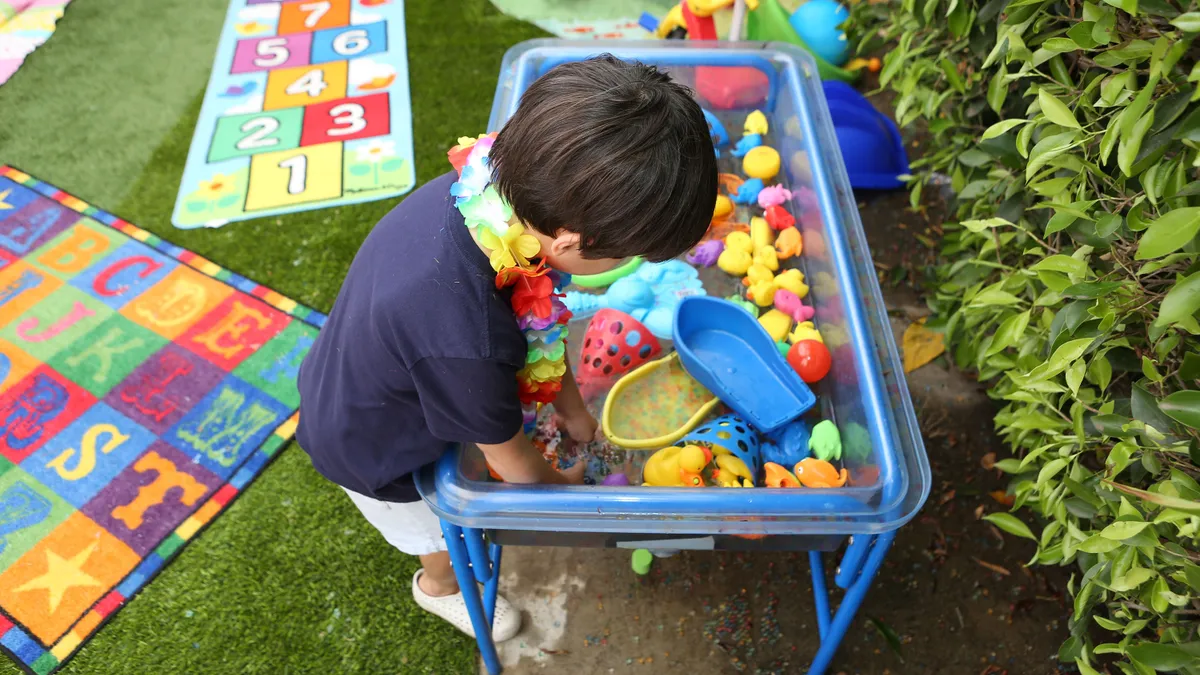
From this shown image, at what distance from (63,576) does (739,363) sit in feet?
4.47

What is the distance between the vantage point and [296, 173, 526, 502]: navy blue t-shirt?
33.1 inches

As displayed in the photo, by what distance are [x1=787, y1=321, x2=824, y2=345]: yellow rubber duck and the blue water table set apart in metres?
0.02

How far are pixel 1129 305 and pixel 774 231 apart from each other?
2.66 feet

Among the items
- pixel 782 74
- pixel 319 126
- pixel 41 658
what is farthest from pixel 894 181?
pixel 41 658

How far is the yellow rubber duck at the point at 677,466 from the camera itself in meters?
1.17

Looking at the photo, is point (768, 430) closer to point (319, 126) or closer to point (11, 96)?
point (319, 126)

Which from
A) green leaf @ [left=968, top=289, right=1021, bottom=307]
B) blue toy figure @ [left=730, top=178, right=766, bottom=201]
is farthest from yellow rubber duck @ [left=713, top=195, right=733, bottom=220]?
green leaf @ [left=968, top=289, right=1021, bottom=307]

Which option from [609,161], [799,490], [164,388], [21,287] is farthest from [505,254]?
[21,287]

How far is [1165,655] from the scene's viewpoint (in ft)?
2.82

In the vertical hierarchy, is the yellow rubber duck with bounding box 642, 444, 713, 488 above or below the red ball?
below

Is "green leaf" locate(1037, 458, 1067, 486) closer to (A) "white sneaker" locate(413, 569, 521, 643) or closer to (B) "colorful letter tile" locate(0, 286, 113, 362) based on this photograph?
(A) "white sneaker" locate(413, 569, 521, 643)

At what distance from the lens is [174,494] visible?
1.62 meters

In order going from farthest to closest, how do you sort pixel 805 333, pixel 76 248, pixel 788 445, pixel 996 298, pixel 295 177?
pixel 295 177, pixel 76 248, pixel 805 333, pixel 788 445, pixel 996 298

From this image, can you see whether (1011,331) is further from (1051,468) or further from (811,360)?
(811,360)
